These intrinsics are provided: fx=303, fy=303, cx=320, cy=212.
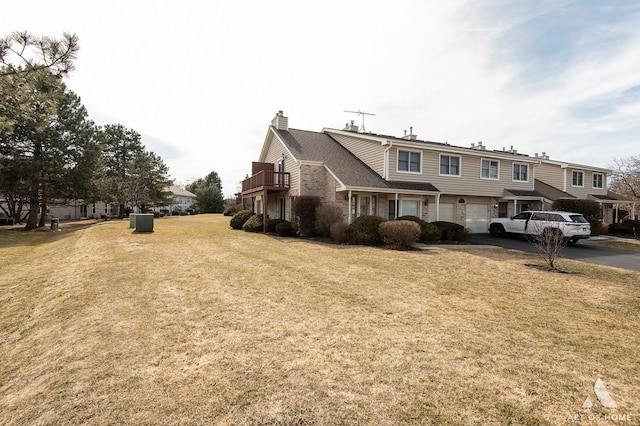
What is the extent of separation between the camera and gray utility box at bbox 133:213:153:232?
18.5 m

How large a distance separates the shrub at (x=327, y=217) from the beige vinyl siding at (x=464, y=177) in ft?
13.8

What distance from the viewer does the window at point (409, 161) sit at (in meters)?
18.4

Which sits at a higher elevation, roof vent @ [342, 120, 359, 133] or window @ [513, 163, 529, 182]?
roof vent @ [342, 120, 359, 133]

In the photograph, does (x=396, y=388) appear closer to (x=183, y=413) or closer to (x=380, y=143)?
(x=183, y=413)

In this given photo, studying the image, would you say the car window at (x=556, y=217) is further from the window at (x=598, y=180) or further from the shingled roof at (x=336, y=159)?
the window at (x=598, y=180)

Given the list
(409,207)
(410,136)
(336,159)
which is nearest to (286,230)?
(336,159)

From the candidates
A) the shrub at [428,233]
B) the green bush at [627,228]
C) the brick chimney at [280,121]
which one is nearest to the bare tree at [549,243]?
the shrub at [428,233]

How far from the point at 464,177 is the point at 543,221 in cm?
784

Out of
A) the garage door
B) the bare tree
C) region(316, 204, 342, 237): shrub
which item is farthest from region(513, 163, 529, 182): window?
region(316, 204, 342, 237): shrub

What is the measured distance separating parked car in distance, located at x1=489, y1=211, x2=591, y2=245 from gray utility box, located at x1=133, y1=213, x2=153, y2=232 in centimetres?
2011

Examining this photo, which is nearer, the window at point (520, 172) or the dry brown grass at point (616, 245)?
the dry brown grass at point (616, 245)

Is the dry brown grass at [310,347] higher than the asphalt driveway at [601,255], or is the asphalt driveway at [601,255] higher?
the asphalt driveway at [601,255]

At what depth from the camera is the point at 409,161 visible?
18656 millimetres

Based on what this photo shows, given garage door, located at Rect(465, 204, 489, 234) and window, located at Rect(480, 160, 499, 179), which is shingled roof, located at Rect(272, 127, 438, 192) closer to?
garage door, located at Rect(465, 204, 489, 234)
